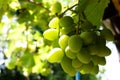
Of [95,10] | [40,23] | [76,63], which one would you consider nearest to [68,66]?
[76,63]

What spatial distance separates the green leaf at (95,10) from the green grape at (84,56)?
0.11 m

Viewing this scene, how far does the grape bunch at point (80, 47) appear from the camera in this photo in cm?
65

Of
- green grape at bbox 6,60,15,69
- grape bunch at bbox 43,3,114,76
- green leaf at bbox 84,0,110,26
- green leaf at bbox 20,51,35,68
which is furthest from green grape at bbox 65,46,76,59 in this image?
green grape at bbox 6,60,15,69

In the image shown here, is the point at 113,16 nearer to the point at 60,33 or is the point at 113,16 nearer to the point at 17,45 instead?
the point at 60,33

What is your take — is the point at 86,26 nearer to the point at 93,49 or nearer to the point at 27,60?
the point at 93,49

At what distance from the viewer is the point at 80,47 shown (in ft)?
2.13

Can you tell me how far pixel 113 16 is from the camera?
1015mm

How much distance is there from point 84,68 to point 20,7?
3.13 feet

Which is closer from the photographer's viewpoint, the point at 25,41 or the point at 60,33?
the point at 60,33

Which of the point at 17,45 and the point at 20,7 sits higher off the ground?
the point at 20,7

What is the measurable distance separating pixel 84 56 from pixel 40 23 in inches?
44.7

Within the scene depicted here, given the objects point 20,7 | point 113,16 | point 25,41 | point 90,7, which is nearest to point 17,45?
point 25,41

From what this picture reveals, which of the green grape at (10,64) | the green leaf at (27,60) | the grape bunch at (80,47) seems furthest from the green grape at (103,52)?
the green grape at (10,64)

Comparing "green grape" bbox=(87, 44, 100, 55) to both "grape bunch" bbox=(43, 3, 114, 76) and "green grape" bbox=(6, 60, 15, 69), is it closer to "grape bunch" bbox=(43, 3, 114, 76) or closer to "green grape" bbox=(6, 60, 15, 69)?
"grape bunch" bbox=(43, 3, 114, 76)
